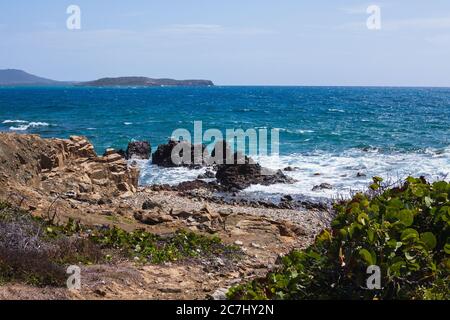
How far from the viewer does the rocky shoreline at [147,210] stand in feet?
26.5

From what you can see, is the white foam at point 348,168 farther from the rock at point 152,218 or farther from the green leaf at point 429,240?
the green leaf at point 429,240

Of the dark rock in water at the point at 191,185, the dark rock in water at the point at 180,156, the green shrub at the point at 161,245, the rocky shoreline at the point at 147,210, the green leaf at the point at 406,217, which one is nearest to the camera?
the green leaf at the point at 406,217

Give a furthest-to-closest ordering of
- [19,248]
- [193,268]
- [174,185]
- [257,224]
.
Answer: [174,185], [257,224], [193,268], [19,248]

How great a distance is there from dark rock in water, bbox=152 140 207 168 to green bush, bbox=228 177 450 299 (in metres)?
24.4

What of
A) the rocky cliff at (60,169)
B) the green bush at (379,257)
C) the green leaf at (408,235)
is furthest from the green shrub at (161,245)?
the green leaf at (408,235)

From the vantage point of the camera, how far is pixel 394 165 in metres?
30.1

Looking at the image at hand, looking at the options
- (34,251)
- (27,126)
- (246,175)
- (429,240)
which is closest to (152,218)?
(34,251)

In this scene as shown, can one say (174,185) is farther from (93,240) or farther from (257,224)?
(93,240)

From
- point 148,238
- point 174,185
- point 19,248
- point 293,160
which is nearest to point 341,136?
point 293,160

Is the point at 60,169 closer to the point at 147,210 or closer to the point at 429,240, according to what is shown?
the point at 147,210

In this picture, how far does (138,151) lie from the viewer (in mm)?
34812

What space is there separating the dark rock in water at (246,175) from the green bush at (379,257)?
1915 cm

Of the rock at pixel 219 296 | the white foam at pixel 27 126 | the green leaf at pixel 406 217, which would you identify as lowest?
the rock at pixel 219 296
